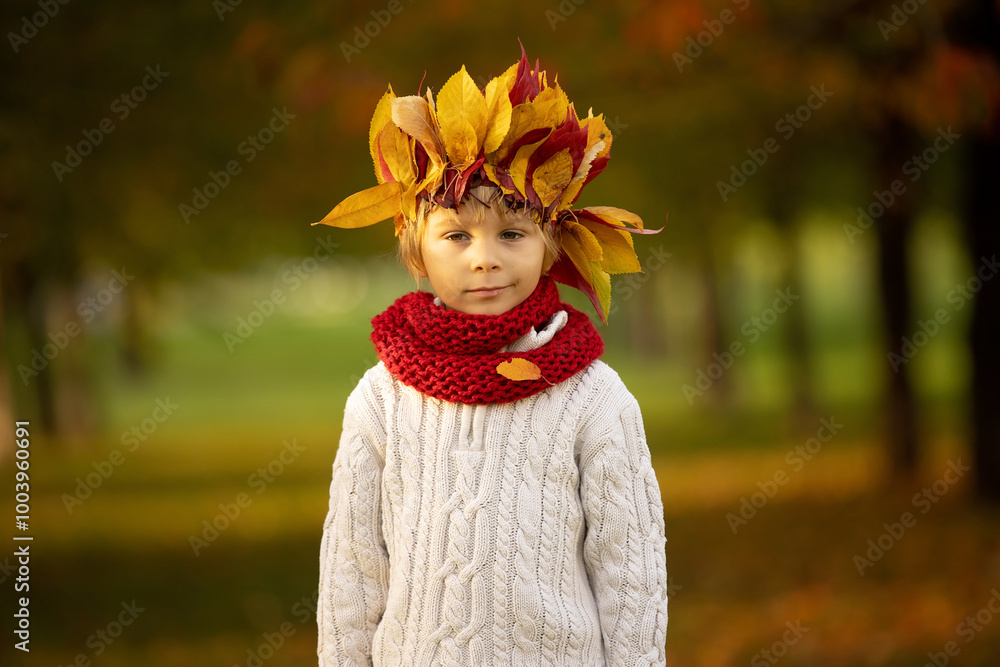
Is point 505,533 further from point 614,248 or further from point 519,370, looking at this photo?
point 614,248

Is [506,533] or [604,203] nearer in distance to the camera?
[506,533]

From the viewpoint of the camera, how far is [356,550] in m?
2.38

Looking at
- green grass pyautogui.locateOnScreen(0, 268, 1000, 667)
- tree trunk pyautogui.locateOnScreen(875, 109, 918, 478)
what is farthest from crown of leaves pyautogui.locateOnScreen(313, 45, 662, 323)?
tree trunk pyautogui.locateOnScreen(875, 109, 918, 478)

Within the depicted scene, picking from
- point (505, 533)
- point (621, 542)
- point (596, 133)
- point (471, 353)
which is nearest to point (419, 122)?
A: point (596, 133)

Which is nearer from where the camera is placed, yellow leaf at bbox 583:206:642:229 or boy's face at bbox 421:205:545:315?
boy's face at bbox 421:205:545:315

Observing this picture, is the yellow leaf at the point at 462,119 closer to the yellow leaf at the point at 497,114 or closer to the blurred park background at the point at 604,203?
the yellow leaf at the point at 497,114

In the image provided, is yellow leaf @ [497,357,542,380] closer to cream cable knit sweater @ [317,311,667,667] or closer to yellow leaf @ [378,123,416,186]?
cream cable knit sweater @ [317,311,667,667]

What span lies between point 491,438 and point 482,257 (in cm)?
41

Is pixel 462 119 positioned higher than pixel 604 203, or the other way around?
pixel 604 203

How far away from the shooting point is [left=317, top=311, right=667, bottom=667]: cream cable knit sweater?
2264mm

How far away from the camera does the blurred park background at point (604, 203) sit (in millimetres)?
5348

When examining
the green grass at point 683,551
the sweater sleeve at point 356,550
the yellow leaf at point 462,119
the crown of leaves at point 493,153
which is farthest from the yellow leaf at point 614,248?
the green grass at point 683,551

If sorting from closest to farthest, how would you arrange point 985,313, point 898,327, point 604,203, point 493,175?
point 493,175, point 985,313, point 604,203, point 898,327

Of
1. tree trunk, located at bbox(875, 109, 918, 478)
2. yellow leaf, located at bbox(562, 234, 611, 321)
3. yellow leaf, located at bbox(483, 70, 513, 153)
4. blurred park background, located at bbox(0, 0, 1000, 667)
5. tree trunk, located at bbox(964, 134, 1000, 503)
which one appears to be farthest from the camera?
tree trunk, located at bbox(875, 109, 918, 478)
